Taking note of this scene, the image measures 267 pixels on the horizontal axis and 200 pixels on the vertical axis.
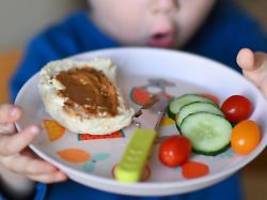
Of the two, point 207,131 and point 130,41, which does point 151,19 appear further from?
point 207,131

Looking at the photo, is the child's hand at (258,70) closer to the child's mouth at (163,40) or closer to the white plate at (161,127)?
the white plate at (161,127)

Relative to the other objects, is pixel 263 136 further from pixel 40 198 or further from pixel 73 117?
pixel 40 198

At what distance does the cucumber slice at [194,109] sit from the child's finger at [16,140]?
0.75ft

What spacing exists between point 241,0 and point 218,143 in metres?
1.13

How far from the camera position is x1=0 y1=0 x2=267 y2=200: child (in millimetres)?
835

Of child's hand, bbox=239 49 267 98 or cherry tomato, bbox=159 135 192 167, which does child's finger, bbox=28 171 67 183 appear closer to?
cherry tomato, bbox=159 135 192 167

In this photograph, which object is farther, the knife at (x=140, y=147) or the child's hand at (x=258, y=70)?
the child's hand at (x=258, y=70)

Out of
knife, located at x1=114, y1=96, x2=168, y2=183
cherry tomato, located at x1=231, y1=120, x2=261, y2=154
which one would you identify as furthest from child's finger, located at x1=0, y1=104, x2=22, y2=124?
cherry tomato, located at x1=231, y1=120, x2=261, y2=154

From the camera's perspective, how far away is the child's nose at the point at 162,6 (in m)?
1.03

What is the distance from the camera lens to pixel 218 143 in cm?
81

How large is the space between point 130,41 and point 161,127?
1.08 ft

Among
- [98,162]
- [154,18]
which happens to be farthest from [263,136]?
[154,18]

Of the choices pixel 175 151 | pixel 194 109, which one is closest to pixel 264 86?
pixel 194 109

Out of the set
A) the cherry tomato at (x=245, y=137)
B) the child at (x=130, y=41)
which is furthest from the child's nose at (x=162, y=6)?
the cherry tomato at (x=245, y=137)
